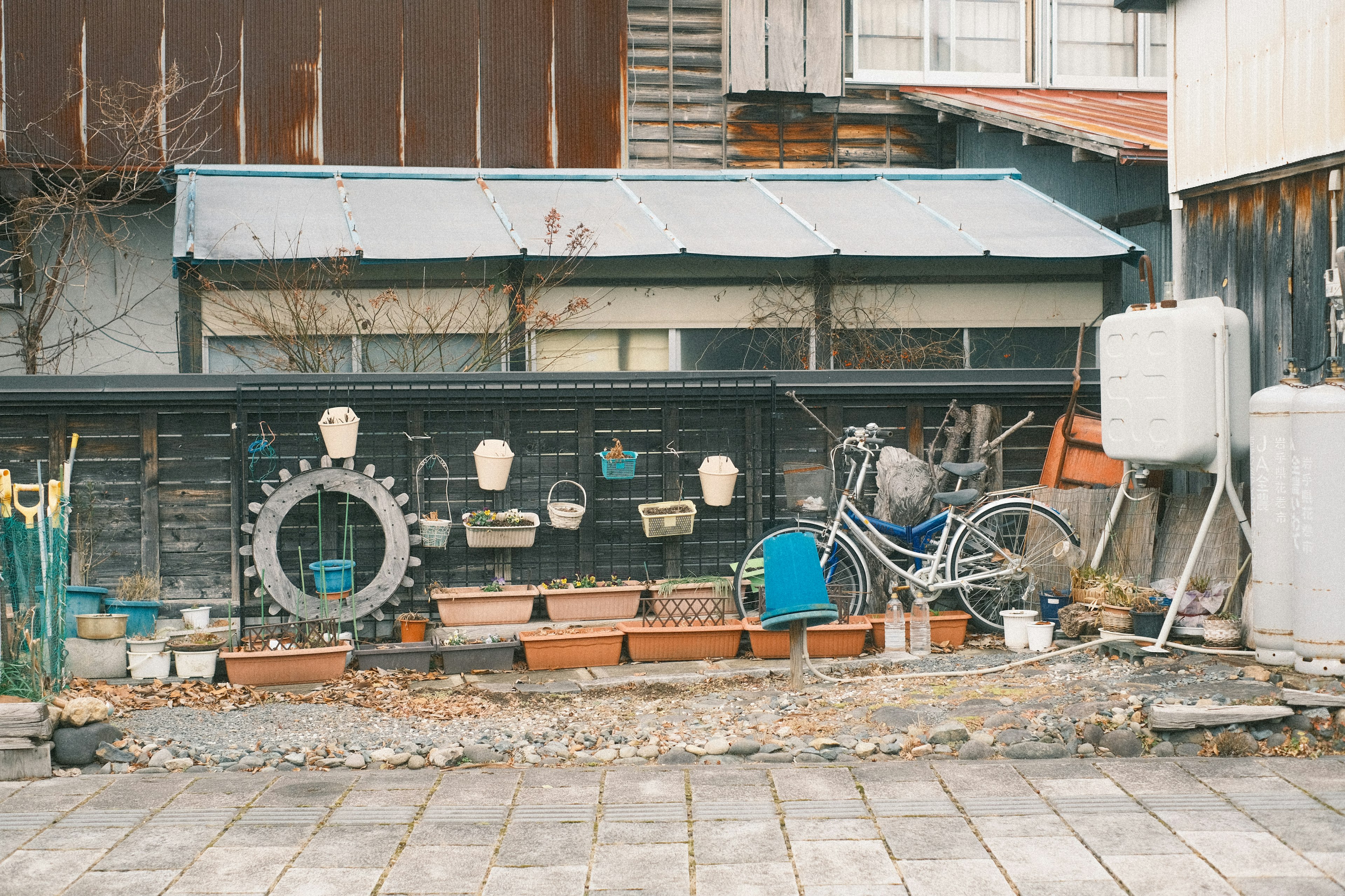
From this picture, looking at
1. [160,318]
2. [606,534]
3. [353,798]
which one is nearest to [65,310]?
[160,318]

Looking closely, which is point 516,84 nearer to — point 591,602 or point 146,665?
point 591,602

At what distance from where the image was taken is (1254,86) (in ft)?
25.8

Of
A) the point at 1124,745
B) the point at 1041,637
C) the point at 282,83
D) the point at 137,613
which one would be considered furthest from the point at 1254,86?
the point at 282,83

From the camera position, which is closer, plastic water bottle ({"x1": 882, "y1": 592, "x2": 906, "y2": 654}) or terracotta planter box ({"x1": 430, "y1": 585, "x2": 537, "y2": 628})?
plastic water bottle ({"x1": 882, "y1": 592, "x2": 906, "y2": 654})

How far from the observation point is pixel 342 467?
8.55 m

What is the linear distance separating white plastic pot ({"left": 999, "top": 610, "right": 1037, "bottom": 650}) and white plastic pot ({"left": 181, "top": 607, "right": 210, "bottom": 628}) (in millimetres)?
5323

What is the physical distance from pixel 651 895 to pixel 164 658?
4695 mm

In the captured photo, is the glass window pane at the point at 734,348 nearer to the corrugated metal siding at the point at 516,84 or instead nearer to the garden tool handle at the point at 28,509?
the corrugated metal siding at the point at 516,84

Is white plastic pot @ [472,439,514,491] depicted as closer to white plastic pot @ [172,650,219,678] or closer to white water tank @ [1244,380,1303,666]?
white plastic pot @ [172,650,219,678]

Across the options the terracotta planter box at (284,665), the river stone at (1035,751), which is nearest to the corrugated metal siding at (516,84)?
the terracotta planter box at (284,665)

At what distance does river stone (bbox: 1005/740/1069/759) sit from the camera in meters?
5.80

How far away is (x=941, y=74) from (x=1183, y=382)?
7.33 metres


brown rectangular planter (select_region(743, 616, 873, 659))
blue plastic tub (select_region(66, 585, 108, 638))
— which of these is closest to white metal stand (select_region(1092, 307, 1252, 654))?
brown rectangular planter (select_region(743, 616, 873, 659))

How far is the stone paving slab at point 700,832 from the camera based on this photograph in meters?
4.35
